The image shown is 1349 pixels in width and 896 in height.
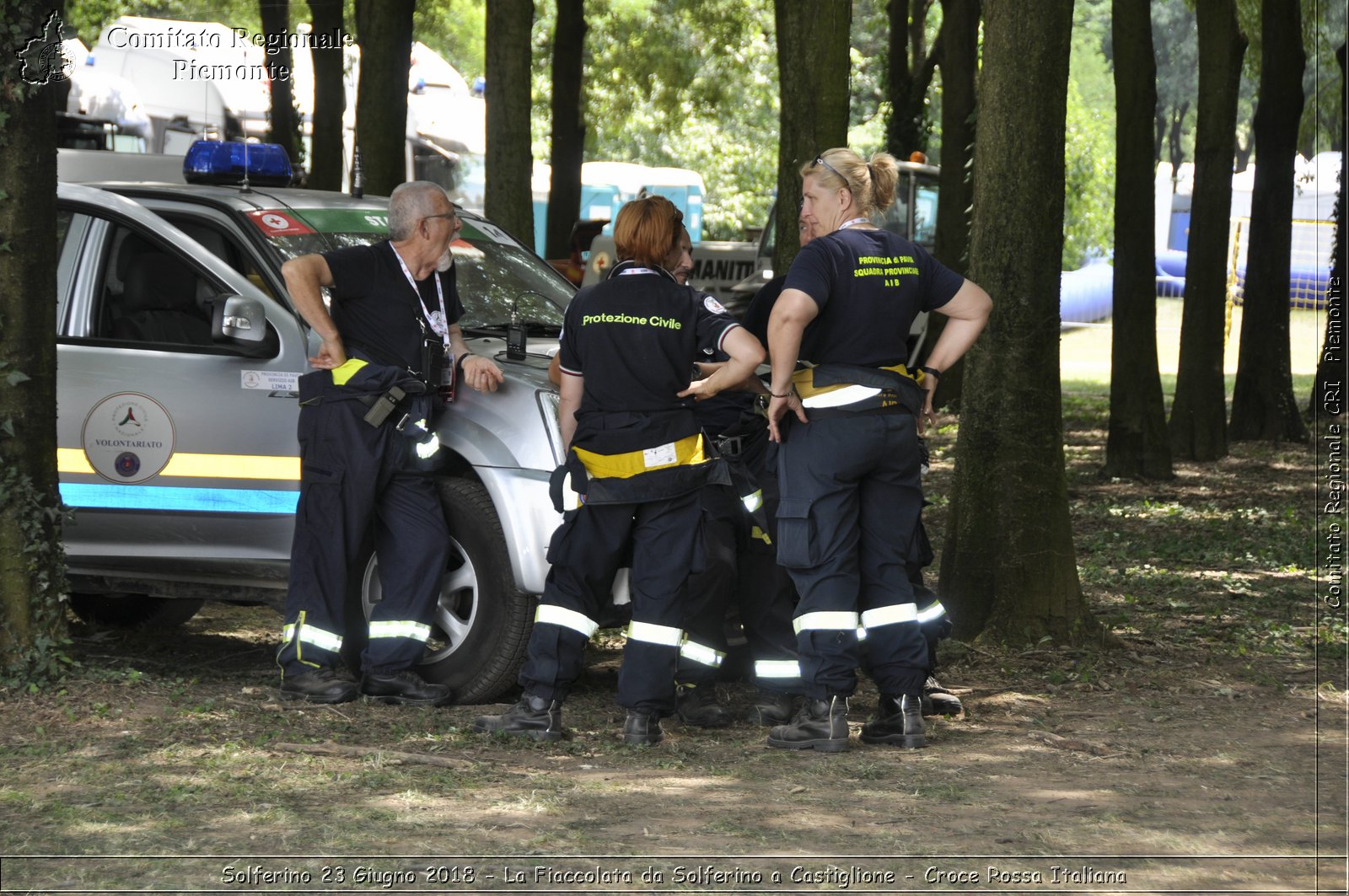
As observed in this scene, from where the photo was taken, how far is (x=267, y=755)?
5.35m

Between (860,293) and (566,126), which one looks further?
(566,126)

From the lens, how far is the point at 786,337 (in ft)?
17.8

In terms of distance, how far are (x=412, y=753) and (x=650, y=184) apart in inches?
1385

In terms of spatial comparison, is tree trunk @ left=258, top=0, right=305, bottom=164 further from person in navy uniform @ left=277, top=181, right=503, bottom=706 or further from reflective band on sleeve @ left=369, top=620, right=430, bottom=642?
reflective band on sleeve @ left=369, top=620, right=430, bottom=642

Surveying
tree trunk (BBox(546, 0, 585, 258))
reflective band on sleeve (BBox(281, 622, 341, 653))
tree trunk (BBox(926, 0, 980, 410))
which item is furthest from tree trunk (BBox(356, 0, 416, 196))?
tree trunk (BBox(546, 0, 585, 258))

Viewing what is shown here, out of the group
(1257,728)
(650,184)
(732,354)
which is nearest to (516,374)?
(732,354)

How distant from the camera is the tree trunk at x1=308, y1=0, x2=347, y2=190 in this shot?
1544 centimetres

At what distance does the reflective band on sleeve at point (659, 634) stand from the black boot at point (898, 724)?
29.6 inches

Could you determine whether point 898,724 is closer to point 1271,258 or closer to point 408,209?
point 408,209

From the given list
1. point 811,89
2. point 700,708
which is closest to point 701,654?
point 700,708

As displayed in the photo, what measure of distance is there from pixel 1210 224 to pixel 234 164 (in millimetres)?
8728

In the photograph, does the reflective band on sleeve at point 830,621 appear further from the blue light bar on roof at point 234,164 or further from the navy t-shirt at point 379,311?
the blue light bar on roof at point 234,164

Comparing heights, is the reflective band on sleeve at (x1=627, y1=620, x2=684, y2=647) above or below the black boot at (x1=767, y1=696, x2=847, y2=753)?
above

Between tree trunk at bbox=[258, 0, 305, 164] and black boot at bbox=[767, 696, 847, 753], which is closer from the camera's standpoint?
black boot at bbox=[767, 696, 847, 753]
